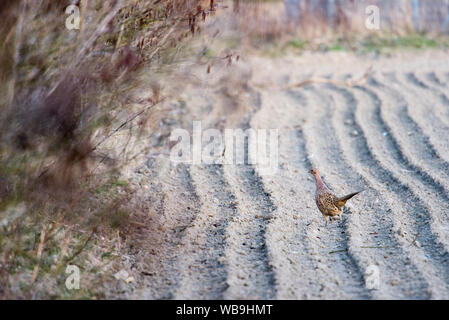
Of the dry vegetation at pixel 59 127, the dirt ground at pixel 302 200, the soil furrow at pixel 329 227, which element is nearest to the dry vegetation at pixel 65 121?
the dry vegetation at pixel 59 127

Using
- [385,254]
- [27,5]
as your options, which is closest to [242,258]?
[385,254]

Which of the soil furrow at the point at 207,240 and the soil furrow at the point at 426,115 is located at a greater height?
the soil furrow at the point at 426,115

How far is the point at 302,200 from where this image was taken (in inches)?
190

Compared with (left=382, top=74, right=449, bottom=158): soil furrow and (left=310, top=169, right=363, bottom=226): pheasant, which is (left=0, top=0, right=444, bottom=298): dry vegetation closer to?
(left=310, top=169, right=363, bottom=226): pheasant

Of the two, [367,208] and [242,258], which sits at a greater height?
[367,208]

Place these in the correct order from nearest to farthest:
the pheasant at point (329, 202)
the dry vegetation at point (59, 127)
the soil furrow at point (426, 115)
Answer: the dry vegetation at point (59, 127), the pheasant at point (329, 202), the soil furrow at point (426, 115)

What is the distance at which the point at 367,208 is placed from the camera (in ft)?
15.2

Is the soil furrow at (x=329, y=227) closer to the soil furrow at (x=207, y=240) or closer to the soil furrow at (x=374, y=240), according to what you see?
the soil furrow at (x=374, y=240)

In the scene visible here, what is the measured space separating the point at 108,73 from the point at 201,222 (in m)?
1.39

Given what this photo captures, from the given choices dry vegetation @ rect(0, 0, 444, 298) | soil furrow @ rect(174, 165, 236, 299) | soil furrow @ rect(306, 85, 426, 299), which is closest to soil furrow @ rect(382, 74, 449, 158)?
soil furrow @ rect(306, 85, 426, 299)

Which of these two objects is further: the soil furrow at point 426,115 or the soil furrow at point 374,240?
the soil furrow at point 426,115

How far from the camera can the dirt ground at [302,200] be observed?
11.7ft

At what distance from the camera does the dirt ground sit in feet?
11.7
